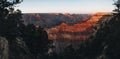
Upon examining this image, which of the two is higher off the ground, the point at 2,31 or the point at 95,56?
the point at 2,31

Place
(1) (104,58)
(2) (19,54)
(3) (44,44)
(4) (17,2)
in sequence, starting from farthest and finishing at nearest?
(3) (44,44) → (1) (104,58) → (4) (17,2) → (2) (19,54)

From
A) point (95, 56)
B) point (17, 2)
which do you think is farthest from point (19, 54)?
point (95, 56)

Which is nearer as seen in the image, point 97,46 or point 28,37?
point 28,37

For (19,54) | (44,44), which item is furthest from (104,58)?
(19,54)

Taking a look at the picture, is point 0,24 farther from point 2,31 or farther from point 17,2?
point 17,2

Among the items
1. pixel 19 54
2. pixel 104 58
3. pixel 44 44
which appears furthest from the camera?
pixel 44 44

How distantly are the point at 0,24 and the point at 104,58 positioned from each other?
86.5 ft

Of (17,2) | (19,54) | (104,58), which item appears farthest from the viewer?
(104,58)

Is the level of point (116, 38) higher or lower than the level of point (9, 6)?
lower

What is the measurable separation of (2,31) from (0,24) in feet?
4.08

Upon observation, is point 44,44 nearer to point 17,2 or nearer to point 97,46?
point 97,46

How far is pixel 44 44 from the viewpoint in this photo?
7644cm

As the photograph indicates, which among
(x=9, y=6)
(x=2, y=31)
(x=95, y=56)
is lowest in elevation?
(x=95, y=56)

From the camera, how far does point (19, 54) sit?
52.8m
